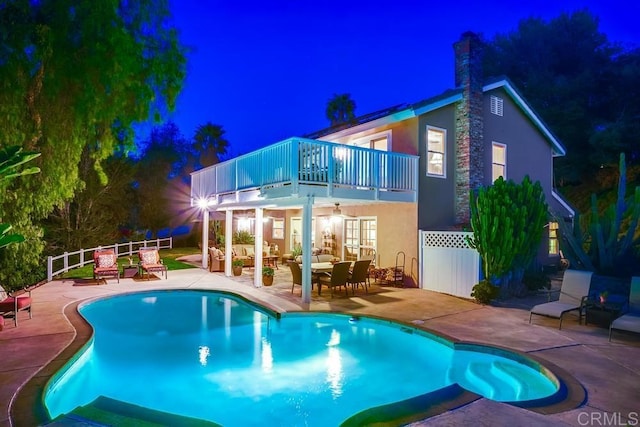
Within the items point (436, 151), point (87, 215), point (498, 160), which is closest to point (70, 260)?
point (87, 215)

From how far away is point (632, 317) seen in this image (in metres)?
7.48

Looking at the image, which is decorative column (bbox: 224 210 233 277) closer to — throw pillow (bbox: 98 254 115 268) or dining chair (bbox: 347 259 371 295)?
throw pillow (bbox: 98 254 115 268)

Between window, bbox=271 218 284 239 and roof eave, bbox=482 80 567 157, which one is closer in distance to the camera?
roof eave, bbox=482 80 567 157

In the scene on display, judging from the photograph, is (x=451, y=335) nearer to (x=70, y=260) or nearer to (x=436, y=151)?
(x=436, y=151)

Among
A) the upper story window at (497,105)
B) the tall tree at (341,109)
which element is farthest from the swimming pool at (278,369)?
the tall tree at (341,109)

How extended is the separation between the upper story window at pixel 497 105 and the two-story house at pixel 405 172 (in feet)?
0.13

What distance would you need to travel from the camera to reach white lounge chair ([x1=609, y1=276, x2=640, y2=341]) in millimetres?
7199

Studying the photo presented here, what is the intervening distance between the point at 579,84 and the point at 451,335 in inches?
991

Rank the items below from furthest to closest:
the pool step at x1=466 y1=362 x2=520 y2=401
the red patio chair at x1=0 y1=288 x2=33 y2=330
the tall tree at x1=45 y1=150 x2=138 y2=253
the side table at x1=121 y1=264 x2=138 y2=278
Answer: the tall tree at x1=45 y1=150 x2=138 y2=253, the side table at x1=121 y1=264 x2=138 y2=278, the red patio chair at x1=0 y1=288 x2=33 y2=330, the pool step at x1=466 y1=362 x2=520 y2=401

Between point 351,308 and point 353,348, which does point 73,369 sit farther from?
point 351,308

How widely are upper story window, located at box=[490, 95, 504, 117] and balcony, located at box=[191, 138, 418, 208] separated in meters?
4.49

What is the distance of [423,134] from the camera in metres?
13.5

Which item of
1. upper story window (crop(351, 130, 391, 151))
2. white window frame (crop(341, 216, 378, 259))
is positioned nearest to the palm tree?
white window frame (crop(341, 216, 378, 259))

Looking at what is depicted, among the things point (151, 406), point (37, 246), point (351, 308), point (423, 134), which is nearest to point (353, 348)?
point (351, 308)
